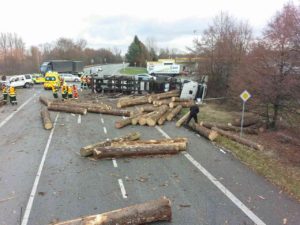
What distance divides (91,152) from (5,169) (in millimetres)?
3080

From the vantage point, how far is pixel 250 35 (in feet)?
103

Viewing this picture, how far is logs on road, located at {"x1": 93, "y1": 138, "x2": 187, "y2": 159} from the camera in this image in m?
11.3

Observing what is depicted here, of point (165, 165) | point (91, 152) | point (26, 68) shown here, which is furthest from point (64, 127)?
point (26, 68)

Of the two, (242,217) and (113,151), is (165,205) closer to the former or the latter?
(242,217)

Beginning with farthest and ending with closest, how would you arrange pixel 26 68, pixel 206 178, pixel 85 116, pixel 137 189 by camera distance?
pixel 26 68, pixel 85 116, pixel 206 178, pixel 137 189

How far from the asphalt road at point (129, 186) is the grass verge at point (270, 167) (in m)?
0.38

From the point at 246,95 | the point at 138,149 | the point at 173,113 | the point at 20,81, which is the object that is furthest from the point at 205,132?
the point at 20,81

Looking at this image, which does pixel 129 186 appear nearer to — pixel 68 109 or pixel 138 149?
pixel 138 149

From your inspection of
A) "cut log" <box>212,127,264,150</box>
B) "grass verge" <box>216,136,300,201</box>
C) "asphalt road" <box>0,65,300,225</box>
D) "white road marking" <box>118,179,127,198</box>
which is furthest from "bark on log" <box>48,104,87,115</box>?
"white road marking" <box>118,179,127,198</box>

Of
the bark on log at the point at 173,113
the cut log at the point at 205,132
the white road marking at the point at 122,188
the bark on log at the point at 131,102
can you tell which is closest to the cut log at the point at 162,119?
the bark on log at the point at 173,113

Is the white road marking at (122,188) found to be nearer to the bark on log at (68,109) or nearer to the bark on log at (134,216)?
the bark on log at (134,216)

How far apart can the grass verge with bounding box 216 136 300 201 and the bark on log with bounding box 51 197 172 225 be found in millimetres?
4186

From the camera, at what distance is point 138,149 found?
38.0 ft

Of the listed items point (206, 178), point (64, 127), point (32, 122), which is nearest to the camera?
point (206, 178)
